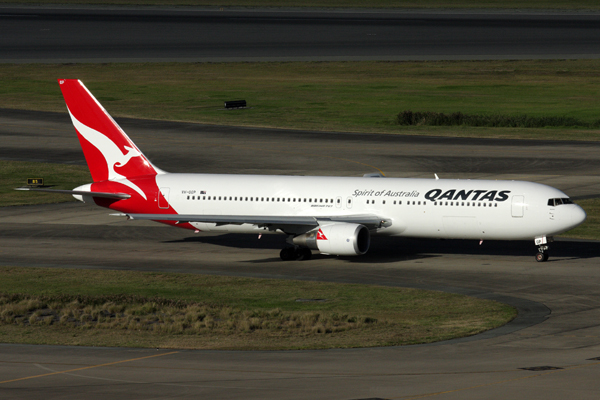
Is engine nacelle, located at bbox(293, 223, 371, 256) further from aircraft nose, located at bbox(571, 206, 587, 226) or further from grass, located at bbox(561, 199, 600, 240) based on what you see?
grass, located at bbox(561, 199, 600, 240)

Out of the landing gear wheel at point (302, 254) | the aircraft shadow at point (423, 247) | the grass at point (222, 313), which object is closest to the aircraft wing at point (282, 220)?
the landing gear wheel at point (302, 254)

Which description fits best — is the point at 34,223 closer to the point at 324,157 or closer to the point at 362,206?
the point at 362,206

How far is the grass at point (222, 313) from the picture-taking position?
112 feet

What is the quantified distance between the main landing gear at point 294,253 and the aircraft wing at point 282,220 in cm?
120

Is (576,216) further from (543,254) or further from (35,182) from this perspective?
(35,182)

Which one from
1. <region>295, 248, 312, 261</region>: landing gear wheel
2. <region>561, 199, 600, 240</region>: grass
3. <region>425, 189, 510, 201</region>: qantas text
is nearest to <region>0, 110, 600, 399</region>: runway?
<region>295, 248, 312, 261</region>: landing gear wheel

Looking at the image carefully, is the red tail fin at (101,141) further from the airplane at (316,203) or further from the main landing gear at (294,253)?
the main landing gear at (294,253)

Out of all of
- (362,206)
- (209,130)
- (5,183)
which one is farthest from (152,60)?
(362,206)

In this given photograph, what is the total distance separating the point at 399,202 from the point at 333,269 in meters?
5.19

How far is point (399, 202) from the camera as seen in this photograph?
165ft

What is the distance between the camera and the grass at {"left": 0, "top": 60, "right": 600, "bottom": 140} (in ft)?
363

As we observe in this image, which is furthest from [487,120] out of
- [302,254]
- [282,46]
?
[282,46]

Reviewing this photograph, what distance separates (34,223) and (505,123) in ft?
202

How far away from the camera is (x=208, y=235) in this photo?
198 feet
